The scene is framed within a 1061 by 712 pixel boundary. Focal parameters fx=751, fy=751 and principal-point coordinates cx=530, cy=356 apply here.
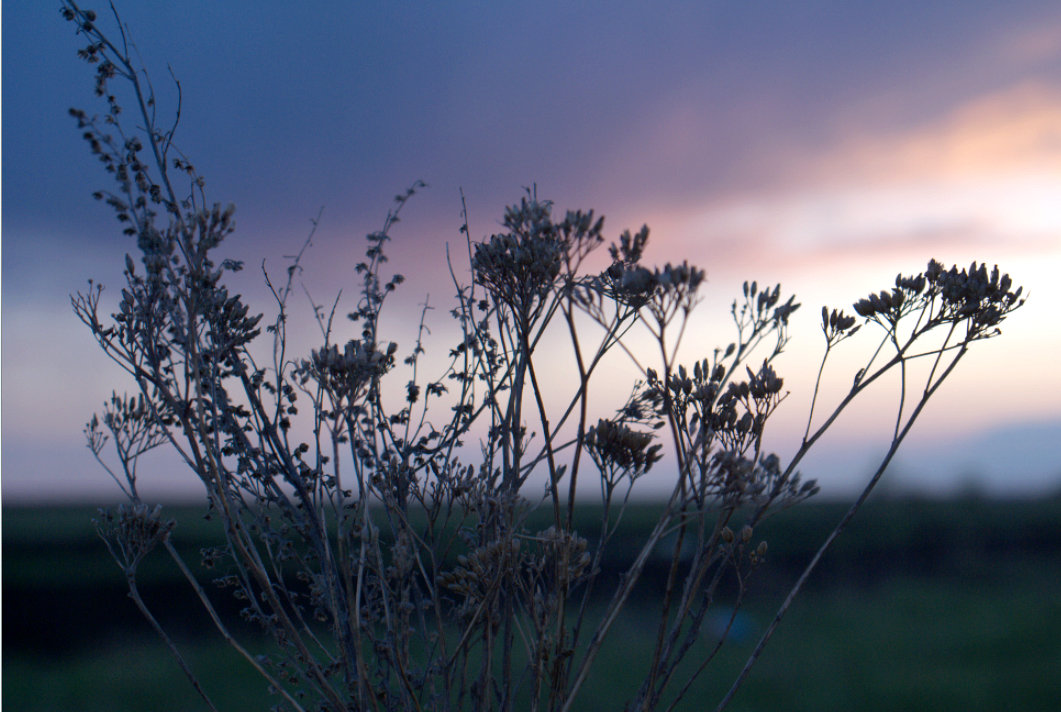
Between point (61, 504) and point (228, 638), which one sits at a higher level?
point (61, 504)

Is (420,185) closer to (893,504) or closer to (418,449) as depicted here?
(418,449)

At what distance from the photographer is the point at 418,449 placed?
1728 millimetres

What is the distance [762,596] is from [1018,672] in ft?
17.0

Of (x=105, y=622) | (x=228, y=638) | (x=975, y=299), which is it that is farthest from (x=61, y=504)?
(x=975, y=299)

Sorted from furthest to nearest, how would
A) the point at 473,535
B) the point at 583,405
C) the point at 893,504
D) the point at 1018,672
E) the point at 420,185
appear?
the point at 893,504 → the point at 1018,672 → the point at 420,185 → the point at 473,535 → the point at 583,405

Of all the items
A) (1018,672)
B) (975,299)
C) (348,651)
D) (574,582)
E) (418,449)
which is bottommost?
(1018,672)

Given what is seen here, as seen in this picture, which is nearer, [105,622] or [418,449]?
[418,449]

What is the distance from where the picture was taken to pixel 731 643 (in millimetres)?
11320

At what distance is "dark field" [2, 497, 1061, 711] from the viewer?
8695 millimetres

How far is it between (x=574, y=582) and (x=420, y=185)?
1.07 meters

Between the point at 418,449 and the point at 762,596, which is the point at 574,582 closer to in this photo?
the point at 418,449

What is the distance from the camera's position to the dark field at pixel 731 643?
8695 millimetres

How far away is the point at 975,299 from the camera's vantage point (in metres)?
1.61

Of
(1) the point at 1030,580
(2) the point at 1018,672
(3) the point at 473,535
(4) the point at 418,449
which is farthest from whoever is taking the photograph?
(1) the point at 1030,580
